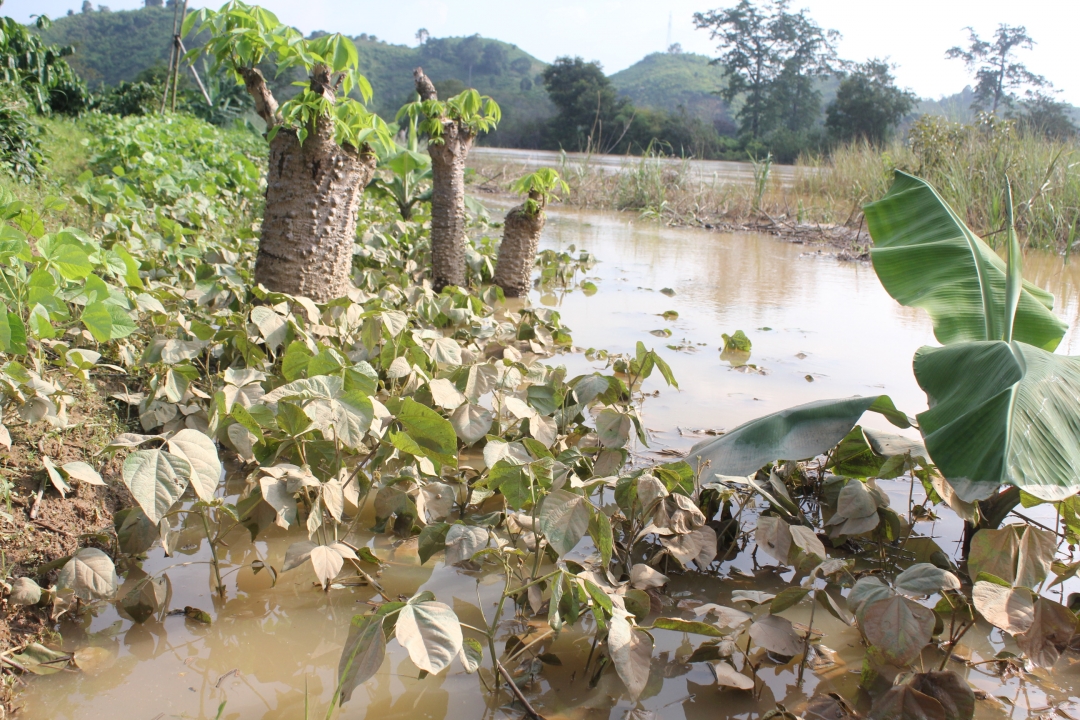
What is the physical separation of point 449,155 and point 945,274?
3315 mm

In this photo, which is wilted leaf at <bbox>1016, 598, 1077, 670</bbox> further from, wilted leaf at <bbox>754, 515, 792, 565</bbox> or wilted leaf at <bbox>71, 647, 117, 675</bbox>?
wilted leaf at <bbox>71, 647, 117, 675</bbox>

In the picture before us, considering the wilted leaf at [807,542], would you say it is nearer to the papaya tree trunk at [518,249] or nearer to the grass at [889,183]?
the papaya tree trunk at [518,249]

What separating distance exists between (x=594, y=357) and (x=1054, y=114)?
3119 centimetres

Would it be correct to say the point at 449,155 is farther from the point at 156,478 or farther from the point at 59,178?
the point at 59,178

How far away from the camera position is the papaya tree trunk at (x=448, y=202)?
15.0 ft

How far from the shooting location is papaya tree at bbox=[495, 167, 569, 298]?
4.61 m

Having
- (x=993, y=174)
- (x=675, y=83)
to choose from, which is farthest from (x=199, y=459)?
(x=675, y=83)

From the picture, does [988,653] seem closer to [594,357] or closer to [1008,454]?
[1008,454]

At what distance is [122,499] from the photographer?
68.6 inches

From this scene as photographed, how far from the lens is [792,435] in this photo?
1.58m

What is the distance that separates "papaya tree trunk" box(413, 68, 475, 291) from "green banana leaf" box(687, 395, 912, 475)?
3323 mm

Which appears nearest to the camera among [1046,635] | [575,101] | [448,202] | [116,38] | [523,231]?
[1046,635]

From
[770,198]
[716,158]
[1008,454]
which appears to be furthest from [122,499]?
[716,158]

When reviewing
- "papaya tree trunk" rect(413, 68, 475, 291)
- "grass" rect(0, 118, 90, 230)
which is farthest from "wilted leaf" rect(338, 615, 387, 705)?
"papaya tree trunk" rect(413, 68, 475, 291)
